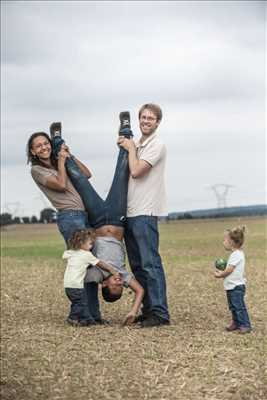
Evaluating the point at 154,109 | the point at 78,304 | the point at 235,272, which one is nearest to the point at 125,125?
the point at 154,109

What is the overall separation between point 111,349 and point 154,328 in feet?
2.83

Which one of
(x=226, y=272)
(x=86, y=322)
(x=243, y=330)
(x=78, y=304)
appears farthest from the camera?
(x=86, y=322)

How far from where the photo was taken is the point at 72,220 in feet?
27.4

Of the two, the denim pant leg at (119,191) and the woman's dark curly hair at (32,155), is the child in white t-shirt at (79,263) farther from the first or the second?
the woman's dark curly hair at (32,155)

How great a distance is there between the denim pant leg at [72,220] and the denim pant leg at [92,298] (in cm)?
57

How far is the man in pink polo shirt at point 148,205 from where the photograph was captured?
7996mm

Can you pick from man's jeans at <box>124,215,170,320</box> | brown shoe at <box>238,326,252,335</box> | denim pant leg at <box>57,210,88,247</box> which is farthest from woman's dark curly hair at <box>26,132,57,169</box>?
brown shoe at <box>238,326,252,335</box>

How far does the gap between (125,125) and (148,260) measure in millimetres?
1300

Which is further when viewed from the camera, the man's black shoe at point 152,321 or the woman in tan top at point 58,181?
the man's black shoe at point 152,321

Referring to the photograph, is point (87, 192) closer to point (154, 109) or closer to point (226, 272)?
point (154, 109)

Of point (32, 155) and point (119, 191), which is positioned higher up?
point (32, 155)

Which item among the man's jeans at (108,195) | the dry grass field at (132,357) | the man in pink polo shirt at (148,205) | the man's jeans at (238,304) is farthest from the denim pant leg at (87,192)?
the man's jeans at (238,304)

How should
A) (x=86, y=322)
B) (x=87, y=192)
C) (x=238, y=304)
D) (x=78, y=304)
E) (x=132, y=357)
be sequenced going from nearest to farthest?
(x=132, y=357), (x=238, y=304), (x=87, y=192), (x=78, y=304), (x=86, y=322)

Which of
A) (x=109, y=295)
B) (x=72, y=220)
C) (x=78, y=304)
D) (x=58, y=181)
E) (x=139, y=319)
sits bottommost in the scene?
(x=139, y=319)
